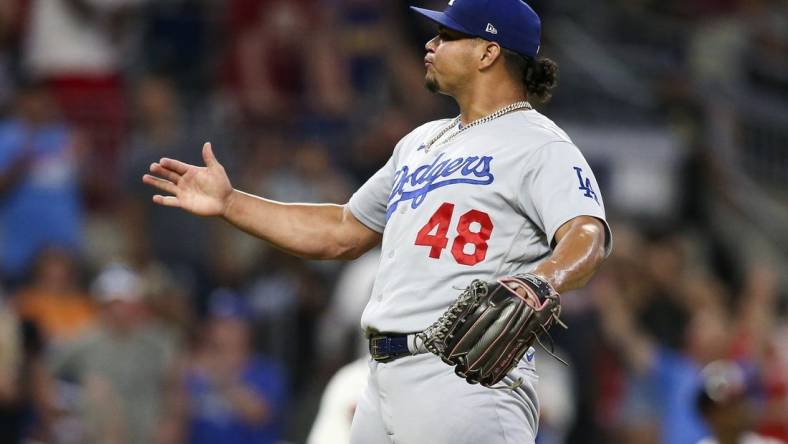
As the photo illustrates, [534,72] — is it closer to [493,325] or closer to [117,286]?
[493,325]

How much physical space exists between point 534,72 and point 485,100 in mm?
190

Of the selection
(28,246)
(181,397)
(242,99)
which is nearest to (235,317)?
(181,397)

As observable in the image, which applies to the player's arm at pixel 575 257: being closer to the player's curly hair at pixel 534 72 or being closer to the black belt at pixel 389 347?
the black belt at pixel 389 347

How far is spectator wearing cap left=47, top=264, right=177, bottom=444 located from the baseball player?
4972mm

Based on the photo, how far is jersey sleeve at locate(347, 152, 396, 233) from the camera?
4.83 metres

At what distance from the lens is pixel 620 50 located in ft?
48.2

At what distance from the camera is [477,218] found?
4273 millimetres

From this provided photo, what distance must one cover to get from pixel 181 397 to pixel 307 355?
37.0 inches

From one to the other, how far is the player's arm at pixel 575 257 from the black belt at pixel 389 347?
0.52 m

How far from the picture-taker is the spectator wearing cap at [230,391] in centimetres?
941

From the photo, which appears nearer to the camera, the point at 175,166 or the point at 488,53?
the point at 488,53

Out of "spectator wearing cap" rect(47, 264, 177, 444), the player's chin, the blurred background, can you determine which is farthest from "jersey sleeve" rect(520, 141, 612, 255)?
"spectator wearing cap" rect(47, 264, 177, 444)

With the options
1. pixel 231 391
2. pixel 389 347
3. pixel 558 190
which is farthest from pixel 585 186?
pixel 231 391

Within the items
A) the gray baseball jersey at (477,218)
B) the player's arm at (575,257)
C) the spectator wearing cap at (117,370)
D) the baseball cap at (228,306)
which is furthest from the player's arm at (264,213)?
the baseball cap at (228,306)
